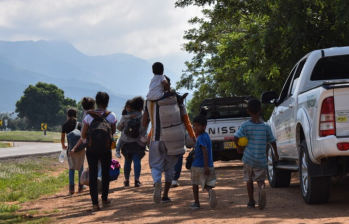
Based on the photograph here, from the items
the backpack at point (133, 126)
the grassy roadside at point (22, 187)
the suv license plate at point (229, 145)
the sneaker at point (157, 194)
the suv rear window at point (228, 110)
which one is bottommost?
the grassy roadside at point (22, 187)

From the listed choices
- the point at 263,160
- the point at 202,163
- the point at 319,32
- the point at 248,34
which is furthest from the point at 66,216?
the point at 248,34

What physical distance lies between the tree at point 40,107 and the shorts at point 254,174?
421ft

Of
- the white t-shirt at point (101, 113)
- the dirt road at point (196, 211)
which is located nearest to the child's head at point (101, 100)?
the white t-shirt at point (101, 113)

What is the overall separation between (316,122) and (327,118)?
0.16m

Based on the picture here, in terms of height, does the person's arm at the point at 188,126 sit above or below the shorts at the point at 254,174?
above

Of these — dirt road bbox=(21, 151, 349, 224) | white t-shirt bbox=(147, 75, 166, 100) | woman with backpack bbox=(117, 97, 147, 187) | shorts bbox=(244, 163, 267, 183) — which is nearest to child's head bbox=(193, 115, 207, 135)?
shorts bbox=(244, 163, 267, 183)

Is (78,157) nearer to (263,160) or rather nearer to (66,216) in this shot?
(66,216)

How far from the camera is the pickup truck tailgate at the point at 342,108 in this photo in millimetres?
7203

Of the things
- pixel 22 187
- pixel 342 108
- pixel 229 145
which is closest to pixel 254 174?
pixel 342 108

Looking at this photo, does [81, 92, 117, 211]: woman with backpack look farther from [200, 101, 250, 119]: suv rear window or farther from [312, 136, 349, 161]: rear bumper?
[200, 101, 250, 119]: suv rear window

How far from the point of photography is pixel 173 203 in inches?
365

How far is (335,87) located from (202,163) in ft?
6.78

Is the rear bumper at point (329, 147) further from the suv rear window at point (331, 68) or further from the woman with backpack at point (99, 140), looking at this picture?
the woman with backpack at point (99, 140)

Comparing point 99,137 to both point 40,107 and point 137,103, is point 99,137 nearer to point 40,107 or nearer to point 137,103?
point 137,103
